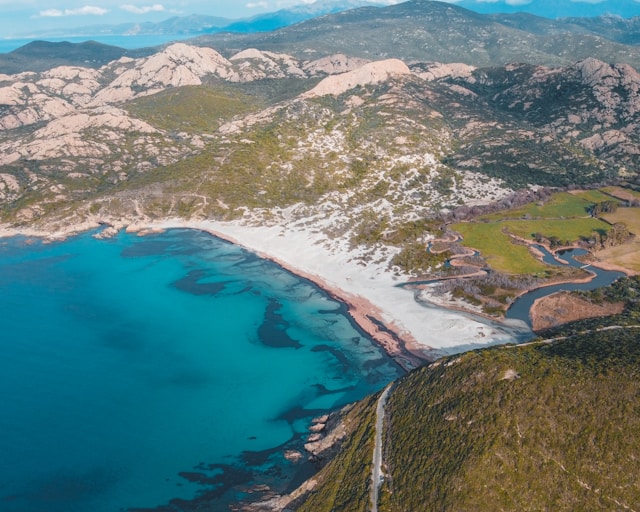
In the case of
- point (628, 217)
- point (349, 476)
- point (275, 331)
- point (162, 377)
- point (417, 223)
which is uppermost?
point (417, 223)

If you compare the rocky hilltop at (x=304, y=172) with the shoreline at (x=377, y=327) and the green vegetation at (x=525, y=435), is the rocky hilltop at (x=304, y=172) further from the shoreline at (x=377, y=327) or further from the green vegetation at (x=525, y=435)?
the green vegetation at (x=525, y=435)

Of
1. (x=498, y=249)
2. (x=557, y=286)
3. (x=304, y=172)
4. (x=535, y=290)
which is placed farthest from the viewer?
(x=304, y=172)

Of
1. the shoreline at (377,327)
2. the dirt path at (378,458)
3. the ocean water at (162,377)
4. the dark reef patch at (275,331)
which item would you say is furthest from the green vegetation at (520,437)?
the dark reef patch at (275,331)

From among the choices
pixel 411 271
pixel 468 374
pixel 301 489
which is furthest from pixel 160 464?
pixel 411 271

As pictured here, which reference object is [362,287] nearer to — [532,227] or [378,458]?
[378,458]

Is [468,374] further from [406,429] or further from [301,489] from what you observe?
[301,489]

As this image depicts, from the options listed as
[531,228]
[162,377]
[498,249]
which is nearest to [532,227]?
[531,228]

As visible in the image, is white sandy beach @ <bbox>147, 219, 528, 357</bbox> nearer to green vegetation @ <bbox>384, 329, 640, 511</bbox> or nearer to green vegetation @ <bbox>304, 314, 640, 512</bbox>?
green vegetation @ <bbox>304, 314, 640, 512</bbox>
